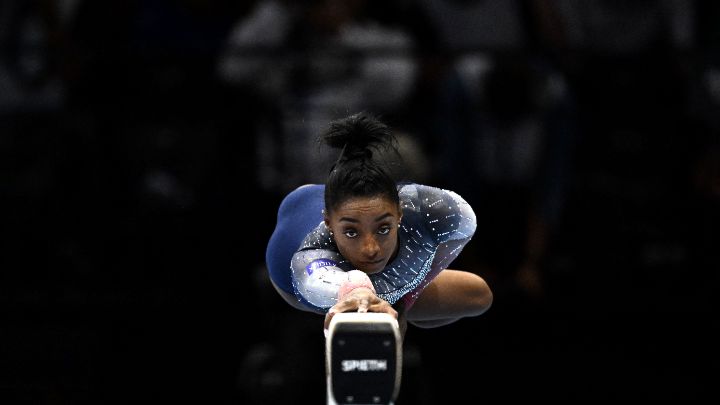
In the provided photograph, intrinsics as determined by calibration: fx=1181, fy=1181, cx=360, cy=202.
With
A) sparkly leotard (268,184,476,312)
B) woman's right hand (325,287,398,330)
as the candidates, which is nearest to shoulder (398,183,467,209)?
sparkly leotard (268,184,476,312)

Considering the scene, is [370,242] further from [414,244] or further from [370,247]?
[414,244]

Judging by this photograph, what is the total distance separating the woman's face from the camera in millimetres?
2914

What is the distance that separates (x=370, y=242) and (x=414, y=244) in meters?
0.38

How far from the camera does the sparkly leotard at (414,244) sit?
123 inches

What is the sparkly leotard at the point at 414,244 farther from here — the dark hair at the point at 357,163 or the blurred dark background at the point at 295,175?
the blurred dark background at the point at 295,175

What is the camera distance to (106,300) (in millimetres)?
5332

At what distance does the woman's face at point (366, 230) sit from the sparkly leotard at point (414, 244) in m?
0.06

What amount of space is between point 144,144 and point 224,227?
1.75 feet

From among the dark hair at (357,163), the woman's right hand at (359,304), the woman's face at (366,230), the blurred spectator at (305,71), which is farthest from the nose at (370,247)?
the blurred spectator at (305,71)

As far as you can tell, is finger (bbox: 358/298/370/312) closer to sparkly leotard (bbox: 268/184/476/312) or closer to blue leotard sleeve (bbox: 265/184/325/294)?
sparkly leotard (bbox: 268/184/476/312)

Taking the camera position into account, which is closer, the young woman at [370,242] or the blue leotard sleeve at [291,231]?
the young woman at [370,242]

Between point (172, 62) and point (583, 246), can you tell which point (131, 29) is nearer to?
point (172, 62)

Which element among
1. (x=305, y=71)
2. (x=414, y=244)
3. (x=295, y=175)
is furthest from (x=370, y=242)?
(x=305, y=71)

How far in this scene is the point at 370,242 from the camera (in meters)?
2.92
